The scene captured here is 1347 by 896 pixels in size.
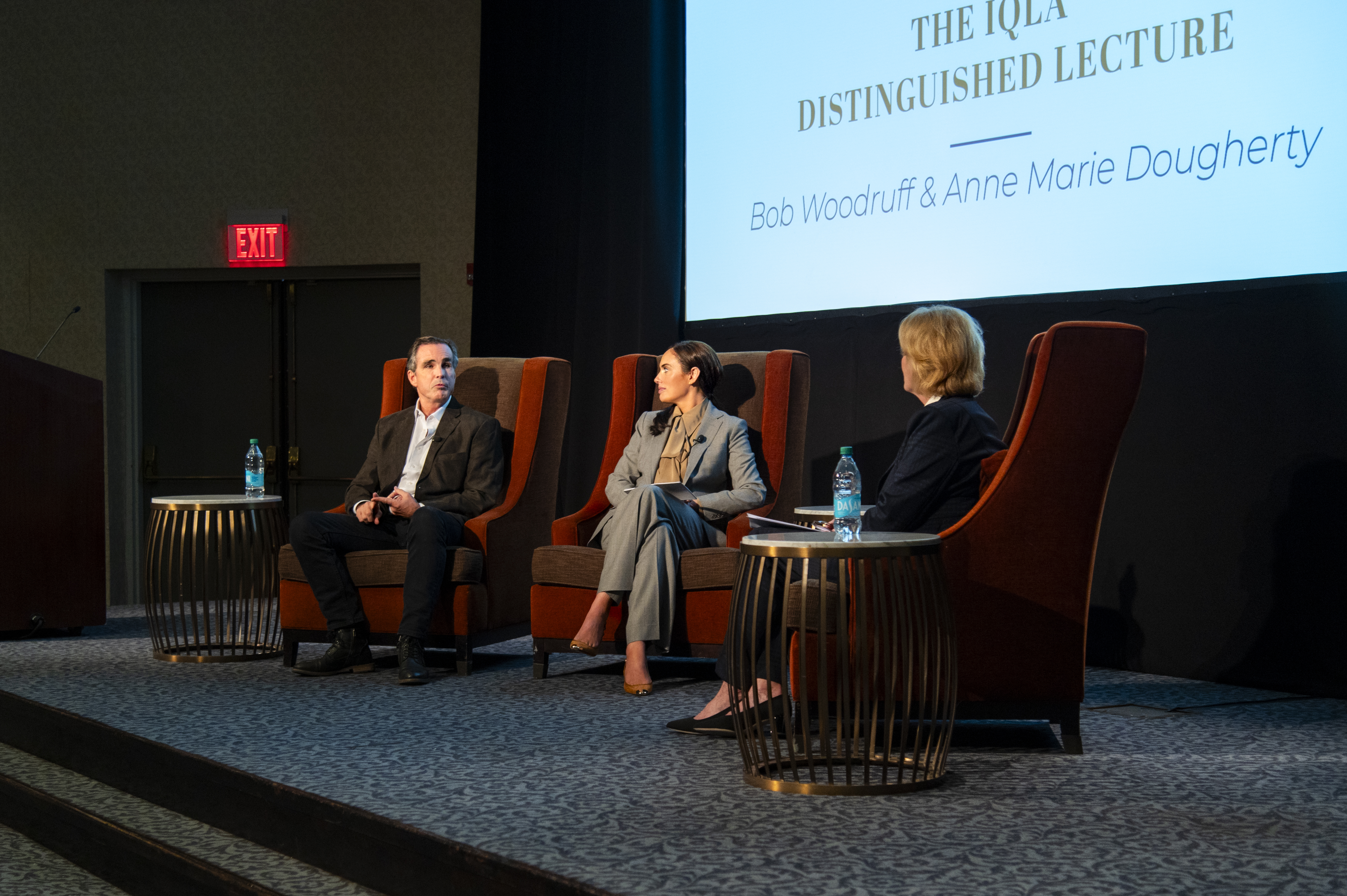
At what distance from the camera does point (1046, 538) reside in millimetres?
2523

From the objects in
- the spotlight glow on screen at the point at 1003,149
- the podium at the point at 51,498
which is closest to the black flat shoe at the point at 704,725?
the spotlight glow on screen at the point at 1003,149

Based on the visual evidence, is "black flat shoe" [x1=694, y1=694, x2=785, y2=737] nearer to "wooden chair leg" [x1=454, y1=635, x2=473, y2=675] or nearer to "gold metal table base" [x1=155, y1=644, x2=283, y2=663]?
"wooden chair leg" [x1=454, y1=635, x2=473, y2=675]

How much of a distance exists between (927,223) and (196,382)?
4.03m

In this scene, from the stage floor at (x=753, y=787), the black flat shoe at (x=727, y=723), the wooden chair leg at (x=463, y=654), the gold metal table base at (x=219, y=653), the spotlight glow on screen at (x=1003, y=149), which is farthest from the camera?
the gold metal table base at (x=219, y=653)

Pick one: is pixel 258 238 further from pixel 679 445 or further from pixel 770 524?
pixel 770 524

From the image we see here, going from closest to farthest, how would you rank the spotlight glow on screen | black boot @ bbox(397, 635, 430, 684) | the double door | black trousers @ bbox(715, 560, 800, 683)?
1. black trousers @ bbox(715, 560, 800, 683)
2. the spotlight glow on screen
3. black boot @ bbox(397, 635, 430, 684)
4. the double door

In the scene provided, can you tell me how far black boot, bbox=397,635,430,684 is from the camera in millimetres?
3520

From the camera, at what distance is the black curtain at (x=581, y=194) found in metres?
5.11

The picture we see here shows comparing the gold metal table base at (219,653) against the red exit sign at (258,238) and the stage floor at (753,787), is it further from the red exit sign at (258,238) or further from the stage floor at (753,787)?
the red exit sign at (258,238)

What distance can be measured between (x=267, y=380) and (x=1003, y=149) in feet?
13.3

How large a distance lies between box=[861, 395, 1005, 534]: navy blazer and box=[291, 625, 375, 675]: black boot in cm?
175

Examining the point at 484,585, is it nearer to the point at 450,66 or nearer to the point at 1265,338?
the point at 1265,338

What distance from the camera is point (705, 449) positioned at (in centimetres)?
368

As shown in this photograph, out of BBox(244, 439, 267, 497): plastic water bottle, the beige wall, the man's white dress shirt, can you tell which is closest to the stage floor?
the man's white dress shirt
